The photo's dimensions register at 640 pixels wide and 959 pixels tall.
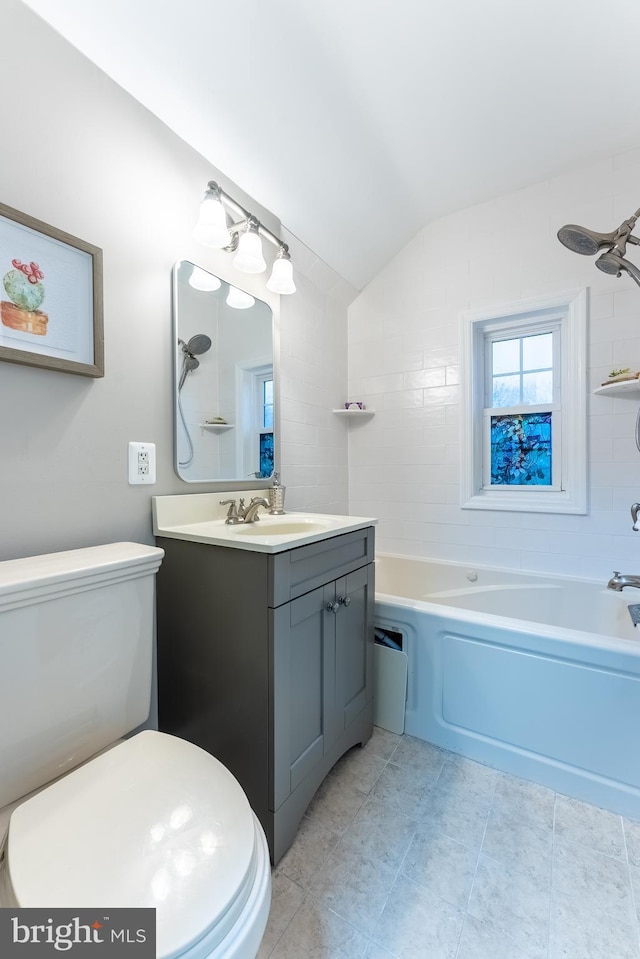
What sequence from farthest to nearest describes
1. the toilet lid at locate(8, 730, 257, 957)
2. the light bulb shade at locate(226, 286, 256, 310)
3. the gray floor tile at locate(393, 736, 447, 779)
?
the light bulb shade at locate(226, 286, 256, 310) → the gray floor tile at locate(393, 736, 447, 779) → the toilet lid at locate(8, 730, 257, 957)

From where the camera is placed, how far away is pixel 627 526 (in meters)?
1.85

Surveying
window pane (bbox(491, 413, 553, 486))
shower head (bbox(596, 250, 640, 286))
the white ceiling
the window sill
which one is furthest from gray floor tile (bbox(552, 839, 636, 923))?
the white ceiling

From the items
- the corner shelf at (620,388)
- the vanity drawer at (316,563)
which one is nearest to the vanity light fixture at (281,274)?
the vanity drawer at (316,563)

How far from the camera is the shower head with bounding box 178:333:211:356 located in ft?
4.79

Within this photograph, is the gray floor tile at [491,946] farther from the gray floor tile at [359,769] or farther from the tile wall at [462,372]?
the tile wall at [462,372]

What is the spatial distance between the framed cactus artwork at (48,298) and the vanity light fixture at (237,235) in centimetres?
40

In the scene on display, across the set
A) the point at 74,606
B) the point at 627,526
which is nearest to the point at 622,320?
the point at 627,526

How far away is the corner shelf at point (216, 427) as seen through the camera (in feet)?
5.04

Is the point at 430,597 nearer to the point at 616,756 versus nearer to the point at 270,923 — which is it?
the point at 616,756

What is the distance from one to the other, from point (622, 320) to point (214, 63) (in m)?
1.93

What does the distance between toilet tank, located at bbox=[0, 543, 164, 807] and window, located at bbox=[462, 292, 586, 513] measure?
5.97 feet

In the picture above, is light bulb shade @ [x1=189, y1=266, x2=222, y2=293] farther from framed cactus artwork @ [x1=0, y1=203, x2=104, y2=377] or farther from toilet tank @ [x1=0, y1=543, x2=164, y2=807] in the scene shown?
toilet tank @ [x1=0, y1=543, x2=164, y2=807]

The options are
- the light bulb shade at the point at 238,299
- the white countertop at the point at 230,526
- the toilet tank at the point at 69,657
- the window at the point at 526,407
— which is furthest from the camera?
the window at the point at 526,407

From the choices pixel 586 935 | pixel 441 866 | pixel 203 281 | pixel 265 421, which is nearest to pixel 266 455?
pixel 265 421
